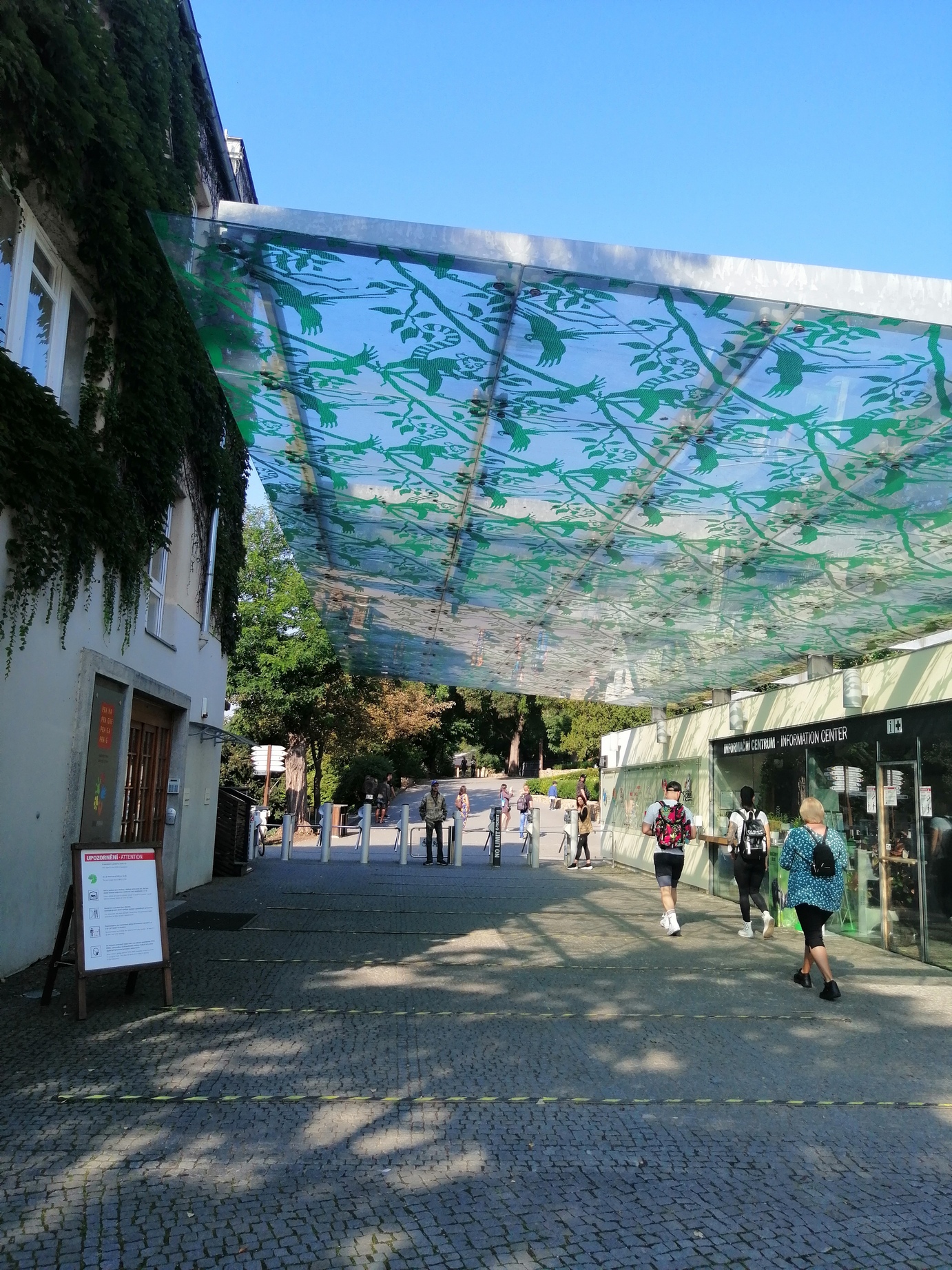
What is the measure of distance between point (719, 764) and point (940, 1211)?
474 inches

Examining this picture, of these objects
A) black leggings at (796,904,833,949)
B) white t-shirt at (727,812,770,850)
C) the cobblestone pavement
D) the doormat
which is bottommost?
the cobblestone pavement

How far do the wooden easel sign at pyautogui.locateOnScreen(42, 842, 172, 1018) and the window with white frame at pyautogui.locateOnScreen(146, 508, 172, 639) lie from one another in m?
4.91

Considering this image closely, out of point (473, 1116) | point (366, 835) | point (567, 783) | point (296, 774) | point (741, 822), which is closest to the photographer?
point (473, 1116)

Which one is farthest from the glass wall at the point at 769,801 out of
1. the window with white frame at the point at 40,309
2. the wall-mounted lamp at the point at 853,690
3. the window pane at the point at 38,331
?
the window pane at the point at 38,331

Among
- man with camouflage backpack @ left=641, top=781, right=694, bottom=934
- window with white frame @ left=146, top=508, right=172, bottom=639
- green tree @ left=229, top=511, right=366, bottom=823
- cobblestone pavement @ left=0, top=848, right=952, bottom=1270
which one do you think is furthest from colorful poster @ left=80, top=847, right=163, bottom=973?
green tree @ left=229, top=511, right=366, bottom=823

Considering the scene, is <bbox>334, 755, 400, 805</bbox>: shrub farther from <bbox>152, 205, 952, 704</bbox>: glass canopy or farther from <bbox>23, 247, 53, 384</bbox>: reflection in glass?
<bbox>23, 247, 53, 384</bbox>: reflection in glass

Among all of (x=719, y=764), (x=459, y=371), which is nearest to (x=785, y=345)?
(x=459, y=371)

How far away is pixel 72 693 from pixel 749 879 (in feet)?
24.4

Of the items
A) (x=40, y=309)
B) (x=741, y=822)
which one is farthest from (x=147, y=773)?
(x=741, y=822)

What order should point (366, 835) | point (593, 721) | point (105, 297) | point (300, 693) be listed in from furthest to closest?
point (593, 721) → point (300, 693) → point (366, 835) → point (105, 297)

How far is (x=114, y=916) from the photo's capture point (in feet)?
21.7

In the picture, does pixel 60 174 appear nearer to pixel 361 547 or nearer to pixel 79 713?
pixel 79 713

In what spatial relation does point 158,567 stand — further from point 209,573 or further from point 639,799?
point 639,799

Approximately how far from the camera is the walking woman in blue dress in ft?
25.9
